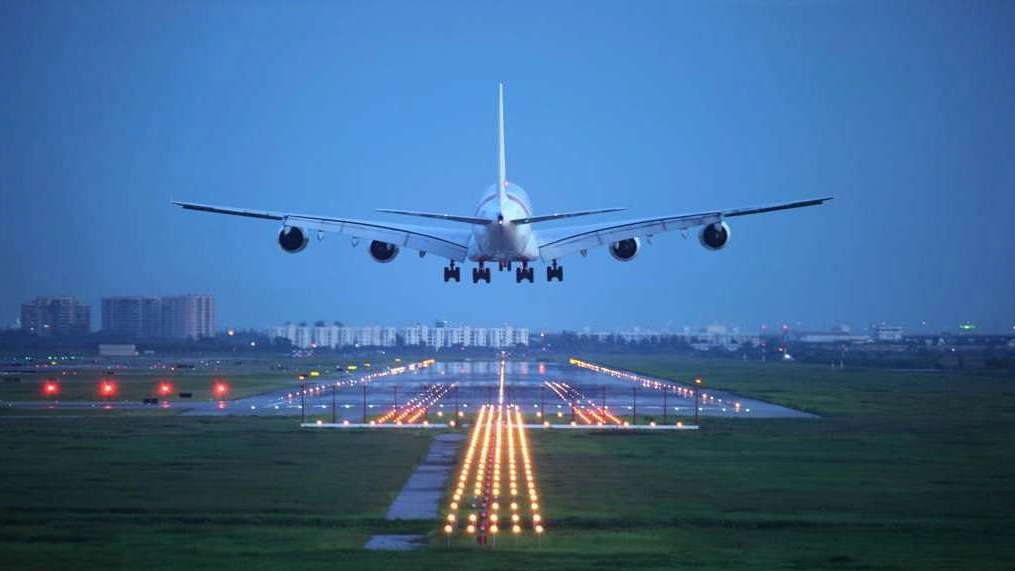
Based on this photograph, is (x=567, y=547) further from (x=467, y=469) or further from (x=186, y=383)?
(x=186, y=383)

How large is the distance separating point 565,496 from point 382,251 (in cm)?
2839

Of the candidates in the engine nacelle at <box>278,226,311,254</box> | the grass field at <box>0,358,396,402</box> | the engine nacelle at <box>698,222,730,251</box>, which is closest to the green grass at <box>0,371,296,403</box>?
the grass field at <box>0,358,396,402</box>

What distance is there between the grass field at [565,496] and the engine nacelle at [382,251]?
349 inches

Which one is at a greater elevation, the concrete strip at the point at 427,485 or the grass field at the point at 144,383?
the grass field at the point at 144,383

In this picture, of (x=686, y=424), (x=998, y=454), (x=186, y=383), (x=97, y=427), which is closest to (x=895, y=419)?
(x=686, y=424)

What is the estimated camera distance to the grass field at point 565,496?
32.3m

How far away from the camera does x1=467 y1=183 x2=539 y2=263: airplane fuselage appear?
6275 cm

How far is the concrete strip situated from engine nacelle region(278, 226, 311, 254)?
34.5ft

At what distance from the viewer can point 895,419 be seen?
2904 inches

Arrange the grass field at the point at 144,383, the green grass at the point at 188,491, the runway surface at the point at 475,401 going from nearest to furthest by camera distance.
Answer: the green grass at the point at 188,491 → the runway surface at the point at 475,401 → the grass field at the point at 144,383

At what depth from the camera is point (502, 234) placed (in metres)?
62.9

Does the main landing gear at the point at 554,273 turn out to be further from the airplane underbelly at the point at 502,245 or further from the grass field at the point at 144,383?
the grass field at the point at 144,383

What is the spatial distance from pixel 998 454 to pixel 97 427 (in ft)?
131

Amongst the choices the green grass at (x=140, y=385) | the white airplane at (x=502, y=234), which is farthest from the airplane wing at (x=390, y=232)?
the green grass at (x=140, y=385)
